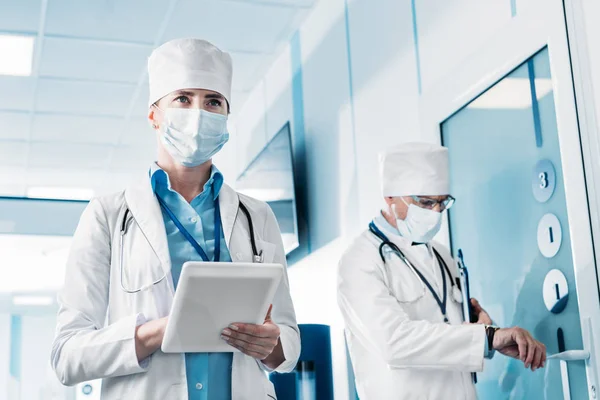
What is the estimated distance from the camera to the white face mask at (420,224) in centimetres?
228

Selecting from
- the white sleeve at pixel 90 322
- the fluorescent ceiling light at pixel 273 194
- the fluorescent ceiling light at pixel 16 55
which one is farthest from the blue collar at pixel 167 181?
the fluorescent ceiling light at pixel 16 55

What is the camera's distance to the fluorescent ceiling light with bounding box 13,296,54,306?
11586 mm

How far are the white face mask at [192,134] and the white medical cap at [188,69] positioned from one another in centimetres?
6

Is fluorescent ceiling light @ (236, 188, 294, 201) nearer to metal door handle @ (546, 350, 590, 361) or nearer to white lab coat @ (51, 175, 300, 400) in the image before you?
metal door handle @ (546, 350, 590, 361)

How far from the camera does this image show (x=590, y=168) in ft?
6.63

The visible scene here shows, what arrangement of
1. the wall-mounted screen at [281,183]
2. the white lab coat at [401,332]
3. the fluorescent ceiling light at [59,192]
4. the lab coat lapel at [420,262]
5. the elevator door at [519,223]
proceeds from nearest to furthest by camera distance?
the white lab coat at [401,332], the elevator door at [519,223], the lab coat lapel at [420,262], the wall-mounted screen at [281,183], the fluorescent ceiling light at [59,192]

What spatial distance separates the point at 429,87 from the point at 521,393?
118 centimetres

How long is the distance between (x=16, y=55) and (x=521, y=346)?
144 inches

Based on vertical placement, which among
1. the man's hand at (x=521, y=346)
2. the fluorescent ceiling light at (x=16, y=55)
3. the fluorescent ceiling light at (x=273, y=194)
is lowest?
the man's hand at (x=521, y=346)

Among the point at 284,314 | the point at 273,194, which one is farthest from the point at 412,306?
the point at 273,194

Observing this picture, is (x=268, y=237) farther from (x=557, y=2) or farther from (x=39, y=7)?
(x=39, y=7)

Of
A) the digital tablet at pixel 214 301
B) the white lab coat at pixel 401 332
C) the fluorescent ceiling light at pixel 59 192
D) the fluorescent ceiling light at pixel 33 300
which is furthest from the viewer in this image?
the fluorescent ceiling light at pixel 33 300

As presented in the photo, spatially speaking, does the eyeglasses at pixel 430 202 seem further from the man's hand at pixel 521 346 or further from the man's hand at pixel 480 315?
the man's hand at pixel 521 346

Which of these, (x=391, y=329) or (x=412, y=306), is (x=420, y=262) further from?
(x=391, y=329)
